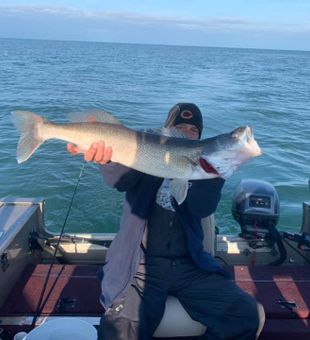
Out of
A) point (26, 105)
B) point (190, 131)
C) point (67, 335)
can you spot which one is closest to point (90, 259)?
point (67, 335)

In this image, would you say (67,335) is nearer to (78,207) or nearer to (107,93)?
(78,207)

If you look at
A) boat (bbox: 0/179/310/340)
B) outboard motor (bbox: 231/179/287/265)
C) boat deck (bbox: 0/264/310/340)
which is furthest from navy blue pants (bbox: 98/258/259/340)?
outboard motor (bbox: 231/179/287/265)

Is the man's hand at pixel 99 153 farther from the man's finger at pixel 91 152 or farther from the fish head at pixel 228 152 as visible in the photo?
the fish head at pixel 228 152

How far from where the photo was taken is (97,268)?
4.64 meters

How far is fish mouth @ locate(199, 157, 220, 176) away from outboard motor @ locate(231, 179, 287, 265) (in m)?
2.10

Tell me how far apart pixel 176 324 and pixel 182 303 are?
0.58 feet

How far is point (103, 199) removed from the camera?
941 cm

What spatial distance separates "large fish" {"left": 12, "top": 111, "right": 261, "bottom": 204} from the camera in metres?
3.24

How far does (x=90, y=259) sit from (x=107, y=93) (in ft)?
63.7

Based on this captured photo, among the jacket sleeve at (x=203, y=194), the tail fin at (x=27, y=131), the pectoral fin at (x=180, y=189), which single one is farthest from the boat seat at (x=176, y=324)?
the tail fin at (x=27, y=131)

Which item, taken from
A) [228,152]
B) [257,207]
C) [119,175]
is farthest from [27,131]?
[257,207]

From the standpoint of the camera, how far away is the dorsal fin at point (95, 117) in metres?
3.50

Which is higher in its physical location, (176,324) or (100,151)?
(100,151)

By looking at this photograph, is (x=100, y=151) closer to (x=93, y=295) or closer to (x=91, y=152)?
(x=91, y=152)
